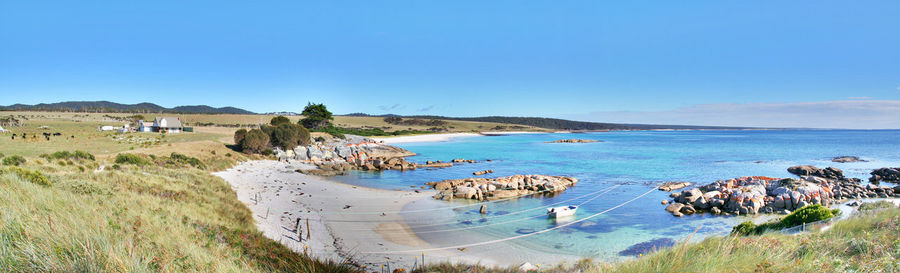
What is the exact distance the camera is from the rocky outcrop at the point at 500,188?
21.9 m

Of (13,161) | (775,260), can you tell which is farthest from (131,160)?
(775,260)

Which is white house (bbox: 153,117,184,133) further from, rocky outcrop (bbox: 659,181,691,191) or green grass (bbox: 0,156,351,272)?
rocky outcrop (bbox: 659,181,691,191)

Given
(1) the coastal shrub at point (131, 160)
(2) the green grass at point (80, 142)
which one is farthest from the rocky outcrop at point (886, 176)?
(2) the green grass at point (80, 142)

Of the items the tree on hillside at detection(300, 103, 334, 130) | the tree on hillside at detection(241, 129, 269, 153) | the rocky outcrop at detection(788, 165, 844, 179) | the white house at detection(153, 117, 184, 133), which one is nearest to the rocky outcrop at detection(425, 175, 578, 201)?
the rocky outcrop at detection(788, 165, 844, 179)

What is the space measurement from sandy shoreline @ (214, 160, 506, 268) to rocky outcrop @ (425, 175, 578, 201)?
1410 millimetres

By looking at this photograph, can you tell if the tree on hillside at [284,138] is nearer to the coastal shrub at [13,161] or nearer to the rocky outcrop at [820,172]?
the coastal shrub at [13,161]

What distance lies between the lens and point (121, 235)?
518cm

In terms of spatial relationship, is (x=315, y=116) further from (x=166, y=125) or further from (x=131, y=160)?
(x=131, y=160)

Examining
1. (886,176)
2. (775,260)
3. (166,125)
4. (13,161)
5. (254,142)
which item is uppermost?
(166,125)

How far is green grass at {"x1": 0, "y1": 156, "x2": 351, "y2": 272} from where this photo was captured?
3.84 meters

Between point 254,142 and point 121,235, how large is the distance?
37.3 m

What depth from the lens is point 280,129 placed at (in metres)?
45.3

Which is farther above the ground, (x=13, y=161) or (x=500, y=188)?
(x=13, y=161)

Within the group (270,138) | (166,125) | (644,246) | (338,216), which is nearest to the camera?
(644,246)
